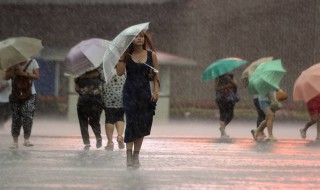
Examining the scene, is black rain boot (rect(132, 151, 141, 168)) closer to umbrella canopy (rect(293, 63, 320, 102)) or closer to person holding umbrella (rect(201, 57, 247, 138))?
umbrella canopy (rect(293, 63, 320, 102))

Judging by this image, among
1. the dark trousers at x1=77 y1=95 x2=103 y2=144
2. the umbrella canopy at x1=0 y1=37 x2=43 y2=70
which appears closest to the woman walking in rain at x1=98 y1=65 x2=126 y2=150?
the dark trousers at x1=77 y1=95 x2=103 y2=144

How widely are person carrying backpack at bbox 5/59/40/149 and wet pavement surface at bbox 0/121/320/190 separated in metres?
0.44

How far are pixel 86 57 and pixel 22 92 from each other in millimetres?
1105

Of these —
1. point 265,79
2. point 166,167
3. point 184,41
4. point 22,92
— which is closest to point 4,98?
point 22,92

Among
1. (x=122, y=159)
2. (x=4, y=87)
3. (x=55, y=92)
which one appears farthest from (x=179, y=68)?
(x=122, y=159)

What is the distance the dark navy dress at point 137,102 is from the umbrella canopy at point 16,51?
11.8 feet

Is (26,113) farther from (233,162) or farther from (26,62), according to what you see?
(233,162)

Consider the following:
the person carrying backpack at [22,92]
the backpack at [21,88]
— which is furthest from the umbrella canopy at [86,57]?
the backpack at [21,88]

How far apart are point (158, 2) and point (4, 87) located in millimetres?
14315

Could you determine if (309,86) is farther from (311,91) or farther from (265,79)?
(265,79)

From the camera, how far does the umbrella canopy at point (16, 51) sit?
13.5 metres

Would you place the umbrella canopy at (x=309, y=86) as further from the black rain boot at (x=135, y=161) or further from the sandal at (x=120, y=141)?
the black rain boot at (x=135, y=161)

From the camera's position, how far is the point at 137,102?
10250 mm

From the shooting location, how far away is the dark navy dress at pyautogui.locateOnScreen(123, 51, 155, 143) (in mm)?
10180
